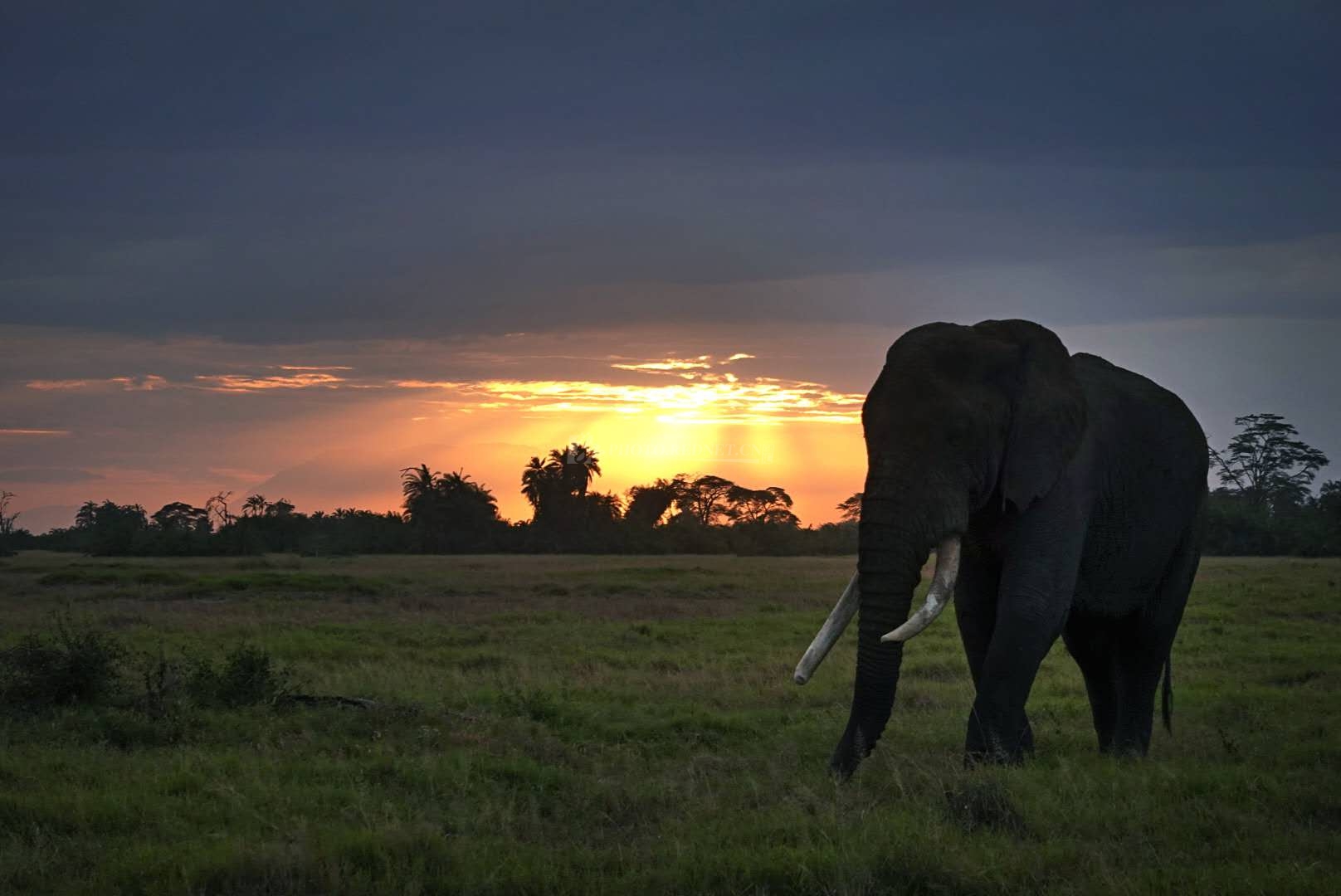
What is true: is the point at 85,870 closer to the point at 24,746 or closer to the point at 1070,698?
the point at 24,746

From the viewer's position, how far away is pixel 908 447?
9.27 metres

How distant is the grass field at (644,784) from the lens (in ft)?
22.8

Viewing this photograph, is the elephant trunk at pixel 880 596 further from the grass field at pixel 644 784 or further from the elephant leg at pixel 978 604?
the elephant leg at pixel 978 604

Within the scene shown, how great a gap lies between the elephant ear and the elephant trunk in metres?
1.09

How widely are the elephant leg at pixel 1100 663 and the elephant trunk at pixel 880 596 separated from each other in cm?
353

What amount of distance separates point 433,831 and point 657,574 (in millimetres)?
37683

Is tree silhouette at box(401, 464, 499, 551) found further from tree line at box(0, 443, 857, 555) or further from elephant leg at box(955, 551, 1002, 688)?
elephant leg at box(955, 551, 1002, 688)

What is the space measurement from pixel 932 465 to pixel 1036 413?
49.2 inches

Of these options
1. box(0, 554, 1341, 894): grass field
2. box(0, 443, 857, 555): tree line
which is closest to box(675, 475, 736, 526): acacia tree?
box(0, 443, 857, 555): tree line

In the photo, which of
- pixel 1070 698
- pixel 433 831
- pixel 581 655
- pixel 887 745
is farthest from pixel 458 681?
pixel 433 831

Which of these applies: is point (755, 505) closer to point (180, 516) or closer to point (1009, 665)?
point (180, 516)

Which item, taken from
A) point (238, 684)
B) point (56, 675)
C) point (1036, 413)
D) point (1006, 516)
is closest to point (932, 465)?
point (1006, 516)

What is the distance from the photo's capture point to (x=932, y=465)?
9.23m

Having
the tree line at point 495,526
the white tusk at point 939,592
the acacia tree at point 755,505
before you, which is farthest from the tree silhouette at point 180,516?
the white tusk at point 939,592
